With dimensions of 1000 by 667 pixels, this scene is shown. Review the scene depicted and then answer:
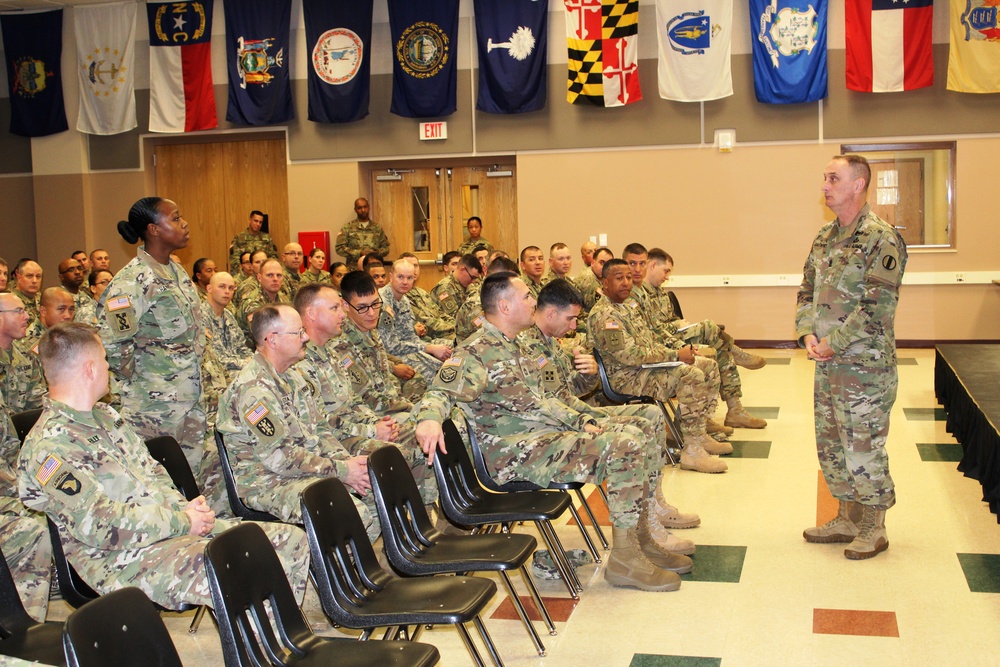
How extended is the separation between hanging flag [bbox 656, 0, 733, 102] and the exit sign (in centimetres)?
272

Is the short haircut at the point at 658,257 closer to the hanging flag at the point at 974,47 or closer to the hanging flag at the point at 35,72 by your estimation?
the hanging flag at the point at 974,47

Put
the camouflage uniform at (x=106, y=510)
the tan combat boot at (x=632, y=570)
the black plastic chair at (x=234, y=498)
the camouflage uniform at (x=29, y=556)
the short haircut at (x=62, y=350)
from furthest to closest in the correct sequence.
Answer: the tan combat boot at (x=632, y=570), the black plastic chair at (x=234, y=498), the camouflage uniform at (x=29, y=556), the short haircut at (x=62, y=350), the camouflage uniform at (x=106, y=510)

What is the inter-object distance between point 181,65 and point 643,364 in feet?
29.7

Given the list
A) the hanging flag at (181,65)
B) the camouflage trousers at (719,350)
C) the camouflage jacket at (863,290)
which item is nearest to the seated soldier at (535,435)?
the camouflage jacket at (863,290)

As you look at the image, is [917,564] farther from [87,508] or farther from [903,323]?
[903,323]

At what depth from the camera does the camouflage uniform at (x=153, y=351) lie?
4305 millimetres

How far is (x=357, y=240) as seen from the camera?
1218 centimetres

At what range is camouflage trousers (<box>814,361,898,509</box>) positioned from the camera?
4.36 metres

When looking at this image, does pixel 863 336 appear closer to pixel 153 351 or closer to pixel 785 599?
pixel 785 599

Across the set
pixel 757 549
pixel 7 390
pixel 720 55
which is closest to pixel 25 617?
pixel 7 390

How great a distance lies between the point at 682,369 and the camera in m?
6.21

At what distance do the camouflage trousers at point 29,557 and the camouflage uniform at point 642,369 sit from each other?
3.51 meters

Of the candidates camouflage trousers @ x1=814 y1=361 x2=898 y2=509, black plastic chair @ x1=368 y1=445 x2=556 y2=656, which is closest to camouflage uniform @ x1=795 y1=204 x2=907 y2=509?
camouflage trousers @ x1=814 y1=361 x2=898 y2=509

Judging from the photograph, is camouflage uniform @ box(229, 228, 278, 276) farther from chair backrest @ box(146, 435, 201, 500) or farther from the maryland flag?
chair backrest @ box(146, 435, 201, 500)
